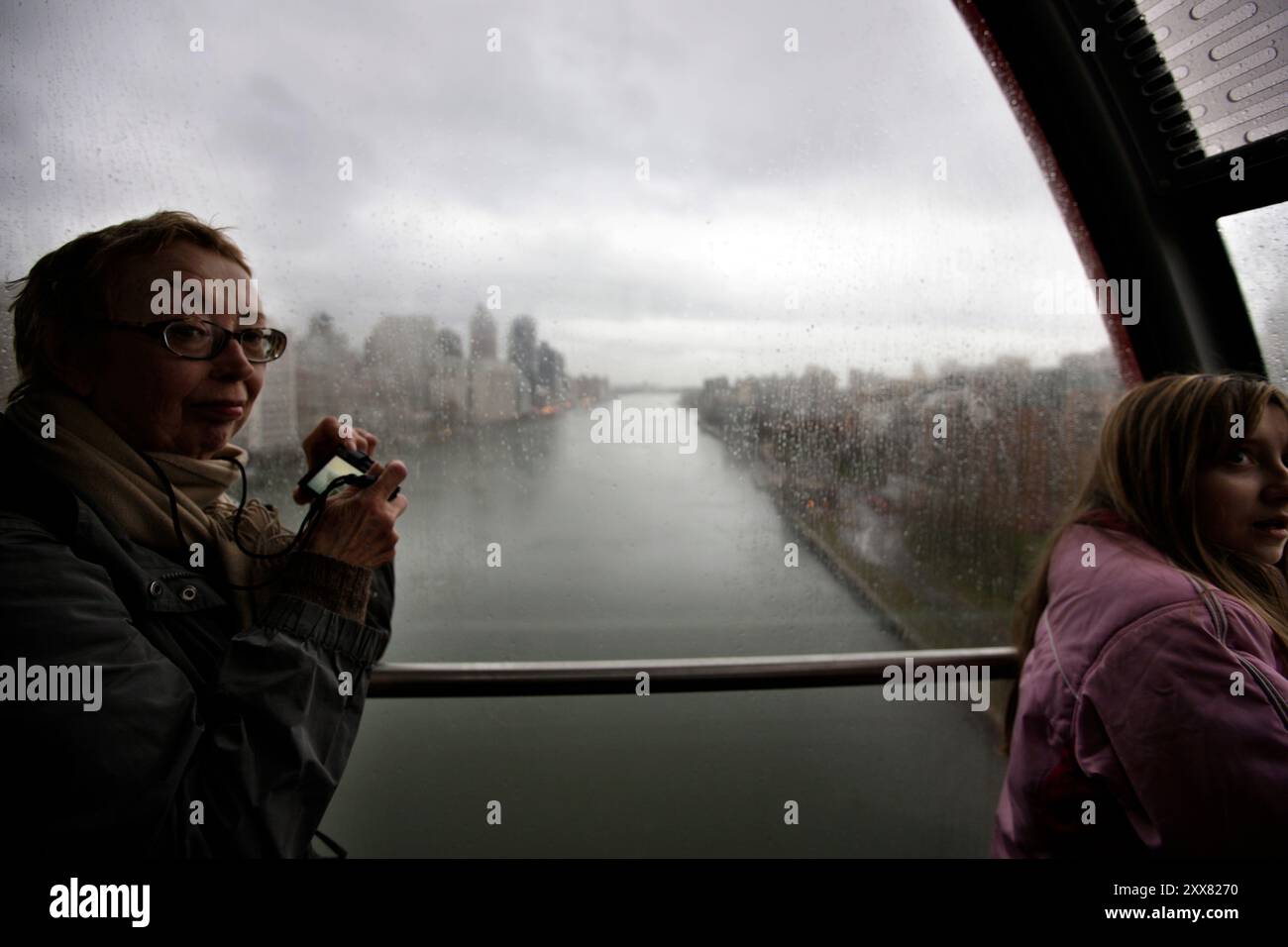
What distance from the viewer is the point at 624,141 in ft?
5.41

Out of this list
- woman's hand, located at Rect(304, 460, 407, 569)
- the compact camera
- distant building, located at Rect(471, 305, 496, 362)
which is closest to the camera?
woman's hand, located at Rect(304, 460, 407, 569)

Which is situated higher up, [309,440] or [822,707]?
[309,440]

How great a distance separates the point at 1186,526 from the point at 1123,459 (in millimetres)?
152

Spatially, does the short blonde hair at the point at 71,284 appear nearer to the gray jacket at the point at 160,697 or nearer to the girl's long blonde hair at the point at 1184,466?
the gray jacket at the point at 160,697

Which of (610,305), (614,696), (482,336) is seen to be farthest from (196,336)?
(614,696)

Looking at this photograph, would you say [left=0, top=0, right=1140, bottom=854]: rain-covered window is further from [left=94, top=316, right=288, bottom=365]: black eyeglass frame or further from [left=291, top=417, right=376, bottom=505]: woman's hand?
[left=94, top=316, right=288, bottom=365]: black eyeglass frame

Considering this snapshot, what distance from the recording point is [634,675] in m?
1.60

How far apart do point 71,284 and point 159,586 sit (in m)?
0.51

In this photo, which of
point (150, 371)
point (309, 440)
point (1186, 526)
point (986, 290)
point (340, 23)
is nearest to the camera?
point (150, 371)

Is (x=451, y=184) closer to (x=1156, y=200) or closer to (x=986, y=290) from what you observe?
(x=986, y=290)

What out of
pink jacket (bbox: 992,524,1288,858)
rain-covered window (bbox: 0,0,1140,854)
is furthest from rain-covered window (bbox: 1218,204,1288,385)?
pink jacket (bbox: 992,524,1288,858)

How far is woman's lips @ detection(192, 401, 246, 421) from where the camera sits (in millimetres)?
1074

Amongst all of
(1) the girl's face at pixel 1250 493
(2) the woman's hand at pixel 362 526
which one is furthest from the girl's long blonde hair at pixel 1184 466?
(2) the woman's hand at pixel 362 526
